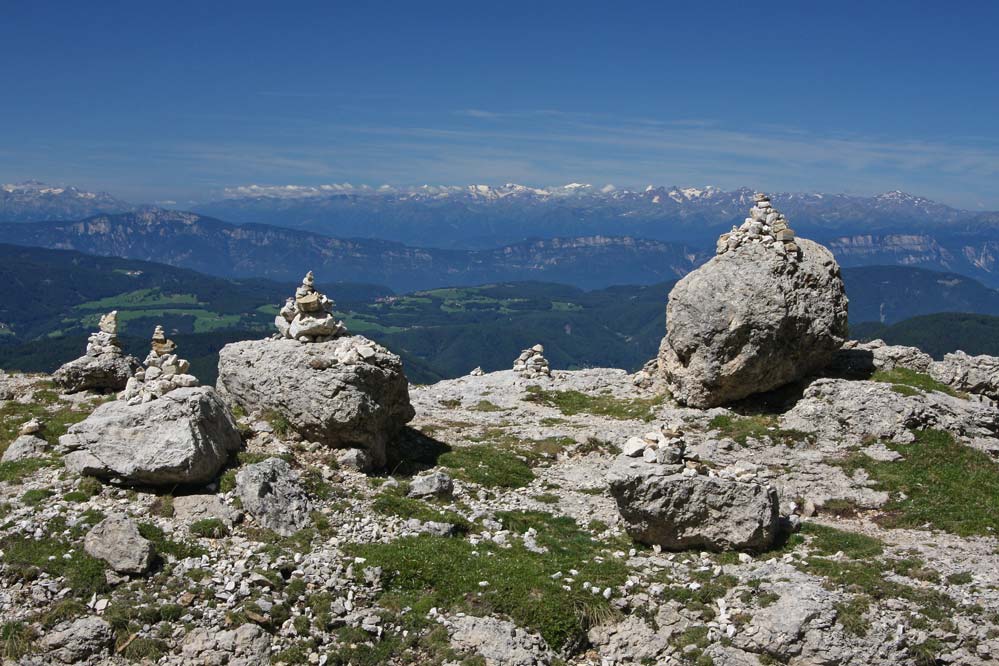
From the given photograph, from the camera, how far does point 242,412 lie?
31.0 m

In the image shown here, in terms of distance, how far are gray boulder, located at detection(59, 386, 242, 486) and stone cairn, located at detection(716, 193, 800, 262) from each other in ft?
96.6

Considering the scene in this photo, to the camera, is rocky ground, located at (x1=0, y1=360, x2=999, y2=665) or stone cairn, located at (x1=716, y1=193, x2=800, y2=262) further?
stone cairn, located at (x1=716, y1=193, x2=800, y2=262)

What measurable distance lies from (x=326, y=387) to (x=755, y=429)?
69.8 ft

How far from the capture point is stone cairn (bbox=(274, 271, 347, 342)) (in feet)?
103

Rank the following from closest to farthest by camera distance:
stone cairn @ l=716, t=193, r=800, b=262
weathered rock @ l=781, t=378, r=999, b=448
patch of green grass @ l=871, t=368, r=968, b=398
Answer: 1. weathered rock @ l=781, t=378, r=999, b=448
2. patch of green grass @ l=871, t=368, r=968, b=398
3. stone cairn @ l=716, t=193, r=800, b=262

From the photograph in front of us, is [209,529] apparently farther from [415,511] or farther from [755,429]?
[755,429]

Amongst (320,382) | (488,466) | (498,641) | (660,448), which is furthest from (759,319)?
(498,641)

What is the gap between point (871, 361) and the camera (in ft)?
135

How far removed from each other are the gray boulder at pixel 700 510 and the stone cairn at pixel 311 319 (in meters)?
15.0

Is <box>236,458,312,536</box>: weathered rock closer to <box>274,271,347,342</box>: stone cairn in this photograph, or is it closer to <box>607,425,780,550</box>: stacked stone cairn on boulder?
<box>274,271,347,342</box>: stone cairn

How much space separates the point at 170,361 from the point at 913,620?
84.3 ft

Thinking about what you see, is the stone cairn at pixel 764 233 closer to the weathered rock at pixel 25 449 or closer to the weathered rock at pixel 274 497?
the weathered rock at pixel 274 497

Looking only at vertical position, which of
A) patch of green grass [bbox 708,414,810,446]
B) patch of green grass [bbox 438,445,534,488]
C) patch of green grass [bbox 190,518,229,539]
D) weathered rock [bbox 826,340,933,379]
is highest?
weathered rock [bbox 826,340,933,379]

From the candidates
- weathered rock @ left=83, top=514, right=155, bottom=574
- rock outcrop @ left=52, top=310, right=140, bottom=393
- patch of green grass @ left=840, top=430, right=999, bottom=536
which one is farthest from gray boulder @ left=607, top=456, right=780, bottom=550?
rock outcrop @ left=52, top=310, right=140, bottom=393
